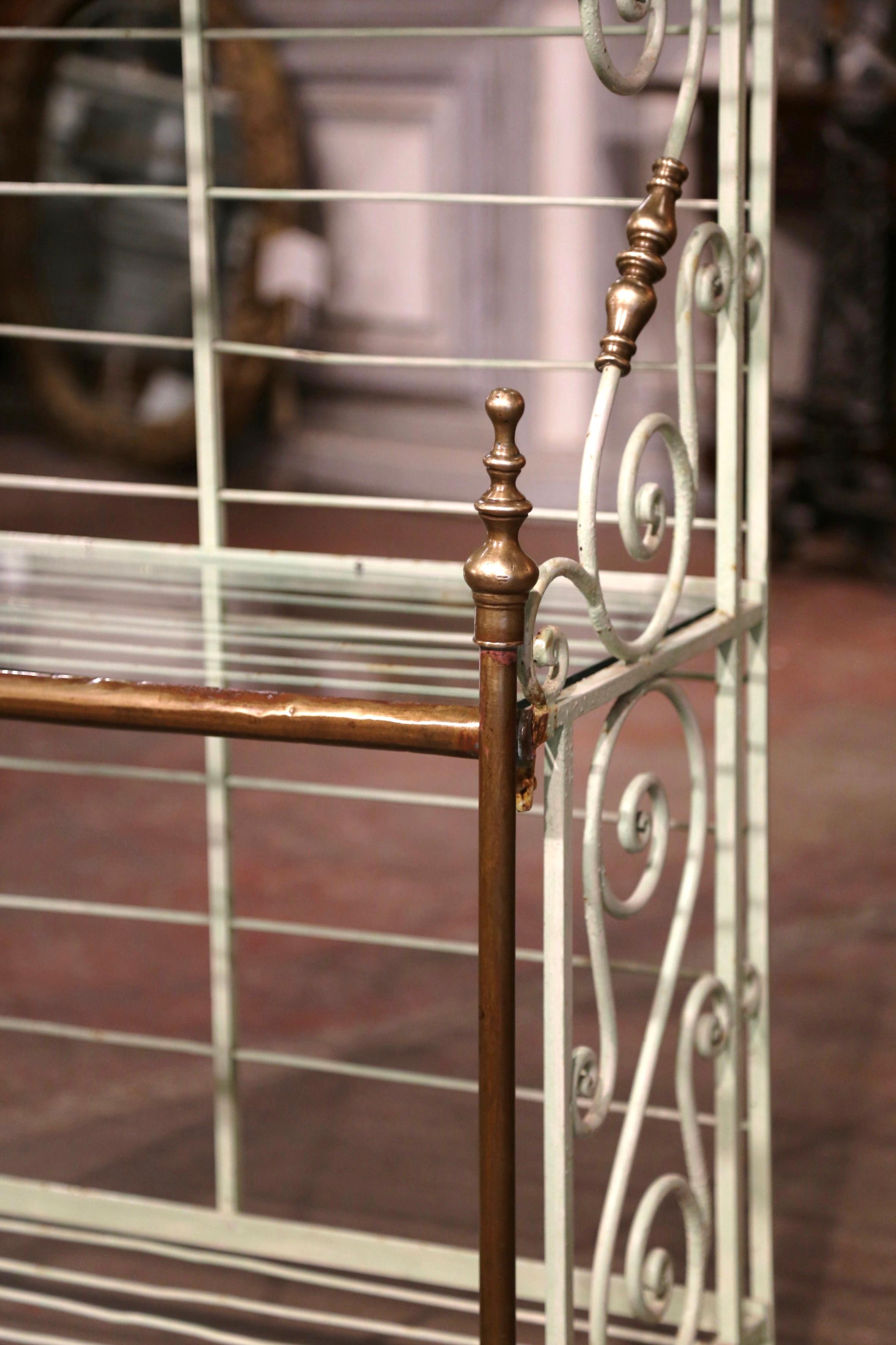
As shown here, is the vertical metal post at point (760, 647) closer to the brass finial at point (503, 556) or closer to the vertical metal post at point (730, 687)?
the vertical metal post at point (730, 687)

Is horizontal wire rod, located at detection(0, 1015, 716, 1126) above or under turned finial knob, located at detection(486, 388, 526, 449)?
under

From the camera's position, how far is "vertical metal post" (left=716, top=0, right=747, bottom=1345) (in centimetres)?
125

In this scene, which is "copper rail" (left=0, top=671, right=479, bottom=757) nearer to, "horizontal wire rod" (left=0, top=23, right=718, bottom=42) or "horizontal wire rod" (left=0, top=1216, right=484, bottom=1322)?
"horizontal wire rod" (left=0, top=23, right=718, bottom=42)

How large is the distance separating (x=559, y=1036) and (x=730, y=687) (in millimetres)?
424

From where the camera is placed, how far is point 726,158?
1.26 metres

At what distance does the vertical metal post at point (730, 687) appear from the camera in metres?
1.25

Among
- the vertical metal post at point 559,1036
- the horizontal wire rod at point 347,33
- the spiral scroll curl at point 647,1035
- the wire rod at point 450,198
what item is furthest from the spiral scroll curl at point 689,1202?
the horizontal wire rod at point 347,33

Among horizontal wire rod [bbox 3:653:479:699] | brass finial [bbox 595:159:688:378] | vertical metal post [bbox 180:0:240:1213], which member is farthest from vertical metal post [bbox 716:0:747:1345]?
vertical metal post [bbox 180:0:240:1213]

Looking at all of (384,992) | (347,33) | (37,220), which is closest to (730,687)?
(347,33)

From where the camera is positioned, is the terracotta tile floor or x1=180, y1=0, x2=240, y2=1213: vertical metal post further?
the terracotta tile floor

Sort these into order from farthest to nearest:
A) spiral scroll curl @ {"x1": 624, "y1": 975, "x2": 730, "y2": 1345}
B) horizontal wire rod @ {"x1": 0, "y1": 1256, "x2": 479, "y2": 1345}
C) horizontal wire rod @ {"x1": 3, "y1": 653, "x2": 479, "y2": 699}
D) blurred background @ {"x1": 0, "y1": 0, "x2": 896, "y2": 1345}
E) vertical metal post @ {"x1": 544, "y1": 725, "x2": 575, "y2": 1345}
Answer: blurred background @ {"x1": 0, "y1": 0, "x2": 896, "y2": 1345} < horizontal wire rod @ {"x1": 0, "y1": 1256, "x2": 479, "y2": 1345} < spiral scroll curl @ {"x1": 624, "y1": 975, "x2": 730, "y2": 1345} < horizontal wire rod @ {"x1": 3, "y1": 653, "x2": 479, "y2": 699} < vertical metal post @ {"x1": 544, "y1": 725, "x2": 575, "y2": 1345}

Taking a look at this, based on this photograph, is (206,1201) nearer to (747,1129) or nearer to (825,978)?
(747,1129)

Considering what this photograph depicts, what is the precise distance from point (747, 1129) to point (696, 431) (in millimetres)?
599

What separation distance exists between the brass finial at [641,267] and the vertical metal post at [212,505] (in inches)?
18.2
